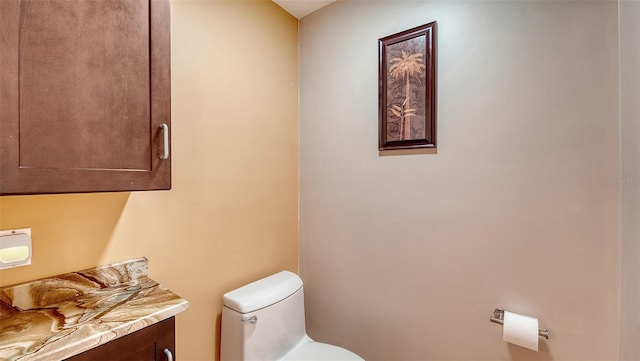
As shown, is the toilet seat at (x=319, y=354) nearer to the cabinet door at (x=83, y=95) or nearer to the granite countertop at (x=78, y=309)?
the granite countertop at (x=78, y=309)

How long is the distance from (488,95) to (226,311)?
1.57 m

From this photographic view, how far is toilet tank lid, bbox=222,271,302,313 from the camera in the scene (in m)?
1.35

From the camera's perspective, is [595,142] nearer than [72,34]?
No

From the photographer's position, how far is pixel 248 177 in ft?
5.16

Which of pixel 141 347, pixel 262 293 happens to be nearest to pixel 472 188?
pixel 262 293

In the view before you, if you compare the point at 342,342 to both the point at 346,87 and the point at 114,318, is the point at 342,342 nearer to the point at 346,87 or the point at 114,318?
the point at 114,318

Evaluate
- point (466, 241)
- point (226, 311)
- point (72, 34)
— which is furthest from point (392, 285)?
point (72, 34)

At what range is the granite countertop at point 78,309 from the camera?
2.35ft

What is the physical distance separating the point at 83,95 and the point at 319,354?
1.50 m

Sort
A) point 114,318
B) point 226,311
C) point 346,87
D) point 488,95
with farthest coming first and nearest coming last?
point 346,87 < point 226,311 < point 488,95 < point 114,318

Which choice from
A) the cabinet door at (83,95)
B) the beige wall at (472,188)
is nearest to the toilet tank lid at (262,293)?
the beige wall at (472,188)

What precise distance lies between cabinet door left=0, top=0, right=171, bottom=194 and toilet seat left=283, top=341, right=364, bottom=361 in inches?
44.4

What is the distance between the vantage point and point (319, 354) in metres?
1.49

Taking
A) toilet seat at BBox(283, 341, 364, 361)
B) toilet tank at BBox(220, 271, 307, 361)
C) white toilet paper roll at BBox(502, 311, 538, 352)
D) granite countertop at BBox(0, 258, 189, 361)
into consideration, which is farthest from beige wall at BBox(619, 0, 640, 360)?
granite countertop at BBox(0, 258, 189, 361)
